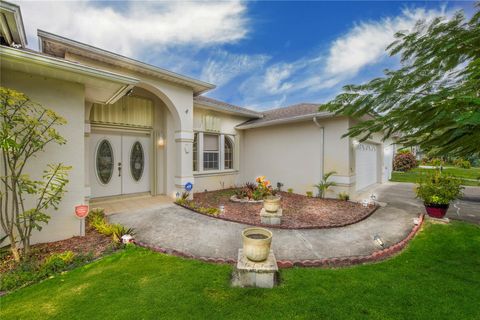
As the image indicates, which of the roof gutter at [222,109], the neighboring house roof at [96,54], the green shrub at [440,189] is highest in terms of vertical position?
the neighboring house roof at [96,54]

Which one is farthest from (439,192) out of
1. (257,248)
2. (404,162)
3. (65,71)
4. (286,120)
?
(404,162)

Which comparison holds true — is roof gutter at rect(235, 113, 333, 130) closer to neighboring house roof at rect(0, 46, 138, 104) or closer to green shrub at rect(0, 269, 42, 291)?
neighboring house roof at rect(0, 46, 138, 104)

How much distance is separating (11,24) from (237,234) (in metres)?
6.81

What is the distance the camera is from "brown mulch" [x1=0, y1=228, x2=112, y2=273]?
3994 mm

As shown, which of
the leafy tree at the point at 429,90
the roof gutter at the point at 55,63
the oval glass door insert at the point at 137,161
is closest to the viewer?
the leafy tree at the point at 429,90

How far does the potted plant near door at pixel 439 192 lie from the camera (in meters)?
6.08

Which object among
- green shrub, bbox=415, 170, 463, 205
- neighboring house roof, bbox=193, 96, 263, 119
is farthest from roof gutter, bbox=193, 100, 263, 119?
green shrub, bbox=415, 170, 463, 205

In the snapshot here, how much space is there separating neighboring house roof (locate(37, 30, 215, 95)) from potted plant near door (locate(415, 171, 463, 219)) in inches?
344

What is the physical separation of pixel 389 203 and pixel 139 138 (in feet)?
34.9

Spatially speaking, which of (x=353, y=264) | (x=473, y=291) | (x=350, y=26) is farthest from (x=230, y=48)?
(x=473, y=291)

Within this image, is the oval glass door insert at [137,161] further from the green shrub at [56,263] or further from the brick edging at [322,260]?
the green shrub at [56,263]

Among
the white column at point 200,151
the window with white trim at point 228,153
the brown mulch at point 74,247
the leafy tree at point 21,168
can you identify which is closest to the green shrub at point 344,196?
the window with white trim at point 228,153

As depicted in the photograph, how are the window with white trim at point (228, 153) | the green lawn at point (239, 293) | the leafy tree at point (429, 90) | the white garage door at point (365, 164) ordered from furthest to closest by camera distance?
1. the window with white trim at point (228, 153)
2. the white garage door at point (365, 164)
3. the leafy tree at point (429, 90)
4. the green lawn at point (239, 293)

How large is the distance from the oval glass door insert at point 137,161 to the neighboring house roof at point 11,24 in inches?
175
